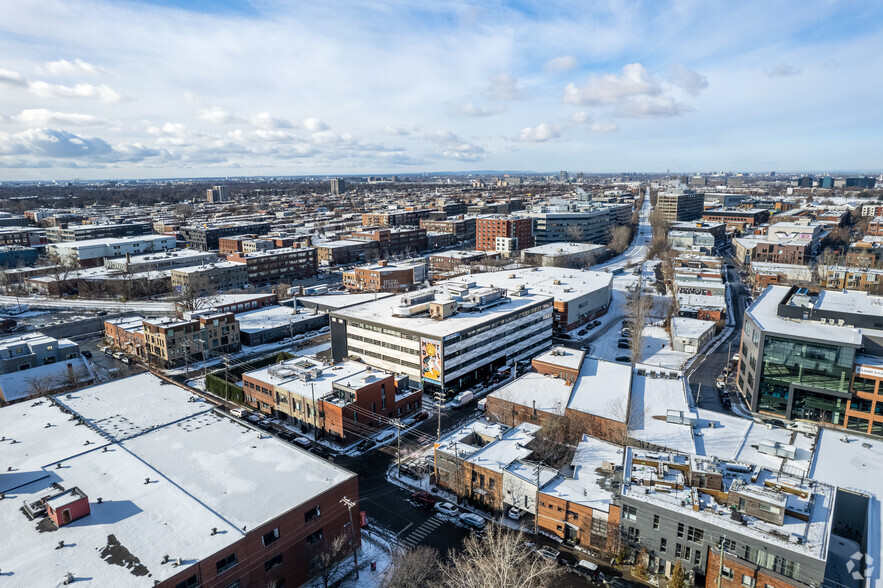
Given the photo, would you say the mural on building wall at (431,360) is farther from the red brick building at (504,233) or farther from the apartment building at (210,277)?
the red brick building at (504,233)

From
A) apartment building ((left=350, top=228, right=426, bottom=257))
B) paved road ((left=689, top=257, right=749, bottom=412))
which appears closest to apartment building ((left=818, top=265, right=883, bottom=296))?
paved road ((left=689, top=257, right=749, bottom=412))

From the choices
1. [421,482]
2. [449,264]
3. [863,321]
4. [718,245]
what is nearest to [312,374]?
[421,482]

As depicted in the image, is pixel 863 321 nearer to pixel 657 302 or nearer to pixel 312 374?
pixel 657 302

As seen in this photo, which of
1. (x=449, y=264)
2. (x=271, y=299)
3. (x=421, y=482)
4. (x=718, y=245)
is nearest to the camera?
(x=421, y=482)

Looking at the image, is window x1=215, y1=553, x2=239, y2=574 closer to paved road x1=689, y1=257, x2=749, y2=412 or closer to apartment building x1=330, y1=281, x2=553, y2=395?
apartment building x1=330, y1=281, x2=553, y2=395

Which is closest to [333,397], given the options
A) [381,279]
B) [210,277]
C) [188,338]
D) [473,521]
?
[473,521]
